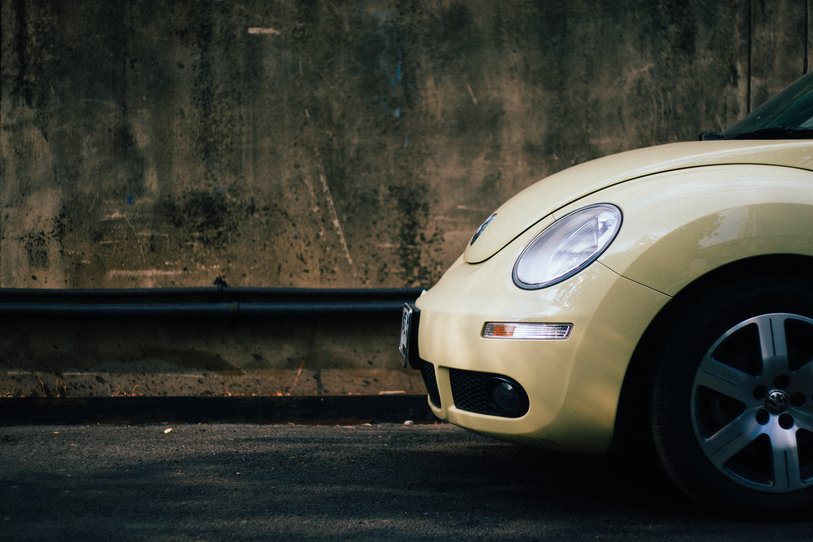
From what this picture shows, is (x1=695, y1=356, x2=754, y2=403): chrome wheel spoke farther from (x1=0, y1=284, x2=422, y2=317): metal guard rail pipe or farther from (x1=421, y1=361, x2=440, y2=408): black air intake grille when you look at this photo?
(x1=0, y1=284, x2=422, y2=317): metal guard rail pipe

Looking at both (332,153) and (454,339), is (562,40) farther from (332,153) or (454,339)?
(454,339)

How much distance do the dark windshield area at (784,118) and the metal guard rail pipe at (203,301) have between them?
86.3 inches

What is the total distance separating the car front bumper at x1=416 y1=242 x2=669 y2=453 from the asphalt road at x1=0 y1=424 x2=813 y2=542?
0.33 metres

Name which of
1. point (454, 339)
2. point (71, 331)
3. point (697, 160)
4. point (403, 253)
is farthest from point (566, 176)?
point (71, 331)

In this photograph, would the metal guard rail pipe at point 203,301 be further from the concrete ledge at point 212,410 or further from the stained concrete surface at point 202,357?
the concrete ledge at point 212,410

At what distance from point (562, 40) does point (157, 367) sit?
3098 mm

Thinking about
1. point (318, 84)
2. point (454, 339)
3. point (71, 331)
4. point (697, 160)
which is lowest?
point (71, 331)

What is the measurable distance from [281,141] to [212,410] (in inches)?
64.2

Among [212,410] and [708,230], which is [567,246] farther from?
[212,410]

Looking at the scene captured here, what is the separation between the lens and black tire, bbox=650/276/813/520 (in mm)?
2953

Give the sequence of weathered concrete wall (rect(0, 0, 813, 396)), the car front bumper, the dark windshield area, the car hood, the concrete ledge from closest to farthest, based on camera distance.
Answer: the car front bumper < the car hood < the dark windshield area < the concrete ledge < weathered concrete wall (rect(0, 0, 813, 396))

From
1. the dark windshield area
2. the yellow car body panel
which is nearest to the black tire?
the yellow car body panel

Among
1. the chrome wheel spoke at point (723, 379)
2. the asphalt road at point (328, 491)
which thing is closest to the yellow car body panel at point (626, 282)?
the chrome wheel spoke at point (723, 379)

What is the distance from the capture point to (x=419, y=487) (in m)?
3.55
